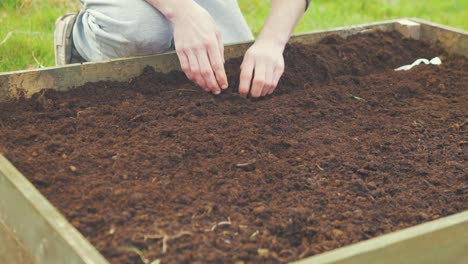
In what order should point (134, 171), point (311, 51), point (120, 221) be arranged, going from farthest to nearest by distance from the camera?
→ point (311, 51) → point (134, 171) → point (120, 221)

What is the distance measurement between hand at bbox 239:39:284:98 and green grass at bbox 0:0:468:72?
118cm

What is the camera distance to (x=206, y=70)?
7.93 feet

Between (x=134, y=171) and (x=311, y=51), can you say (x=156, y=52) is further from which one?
(x=134, y=171)

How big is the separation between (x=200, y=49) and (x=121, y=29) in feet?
1.79

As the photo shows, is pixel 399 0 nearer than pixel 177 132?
No

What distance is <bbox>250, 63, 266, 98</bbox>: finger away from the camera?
2512 millimetres

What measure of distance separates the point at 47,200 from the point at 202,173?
0.45 m

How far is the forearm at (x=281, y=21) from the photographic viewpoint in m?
2.68

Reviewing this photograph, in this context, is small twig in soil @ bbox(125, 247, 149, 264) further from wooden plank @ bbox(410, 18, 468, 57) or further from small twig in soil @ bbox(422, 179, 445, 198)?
wooden plank @ bbox(410, 18, 468, 57)

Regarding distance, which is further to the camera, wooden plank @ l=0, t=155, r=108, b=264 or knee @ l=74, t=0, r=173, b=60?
knee @ l=74, t=0, r=173, b=60

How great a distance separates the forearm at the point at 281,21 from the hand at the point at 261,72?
0.34 feet

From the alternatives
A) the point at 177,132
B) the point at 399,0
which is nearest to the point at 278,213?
the point at 177,132

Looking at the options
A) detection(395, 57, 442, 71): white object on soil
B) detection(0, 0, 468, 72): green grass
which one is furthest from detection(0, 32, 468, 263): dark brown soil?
detection(0, 0, 468, 72): green grass

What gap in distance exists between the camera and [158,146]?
6.88ft
